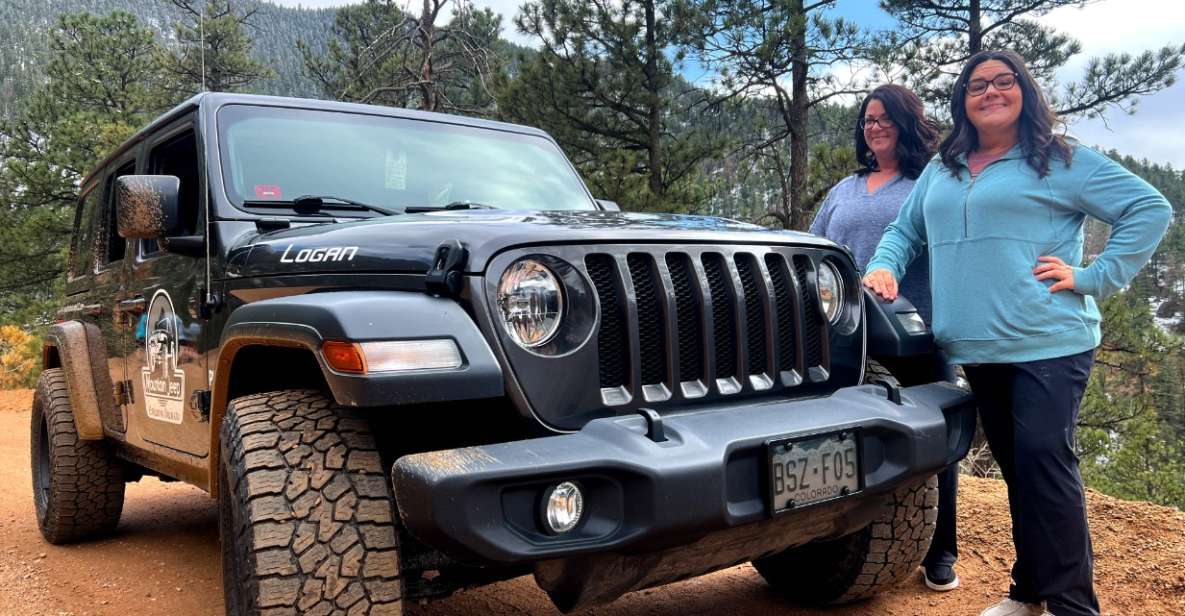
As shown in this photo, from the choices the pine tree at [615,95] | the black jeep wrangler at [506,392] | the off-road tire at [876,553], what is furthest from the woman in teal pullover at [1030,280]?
the pine tree at [615,95]

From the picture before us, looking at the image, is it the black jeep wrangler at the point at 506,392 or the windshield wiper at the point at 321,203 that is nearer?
the black jeep wrangler at the point at 506,392

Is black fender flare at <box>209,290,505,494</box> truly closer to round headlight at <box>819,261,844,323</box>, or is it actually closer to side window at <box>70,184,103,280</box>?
round headlight at <box>819,261,844,323</box>

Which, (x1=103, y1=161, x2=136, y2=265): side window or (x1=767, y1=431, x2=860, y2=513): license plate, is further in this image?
(x1=103, y1=161, x2=136, y2=265): side window

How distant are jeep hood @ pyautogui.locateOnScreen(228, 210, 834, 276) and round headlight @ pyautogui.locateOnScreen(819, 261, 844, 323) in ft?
0.36

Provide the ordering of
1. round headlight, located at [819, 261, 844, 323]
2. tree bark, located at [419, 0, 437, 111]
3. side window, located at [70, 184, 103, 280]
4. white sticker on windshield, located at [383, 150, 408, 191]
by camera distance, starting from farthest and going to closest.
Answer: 1. tree bark, located at [419, 0, 437, 111]
2. side window, located at [70, 184, 103, 280]
3. white sticker on windshield, located at [383, 150, 408, 191]
4. round headlight, located at [819, 261, 844, 323]

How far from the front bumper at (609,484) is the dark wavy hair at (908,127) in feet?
6.52

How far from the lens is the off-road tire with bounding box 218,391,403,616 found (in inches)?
77.5

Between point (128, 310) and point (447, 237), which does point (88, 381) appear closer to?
point (128, 310)

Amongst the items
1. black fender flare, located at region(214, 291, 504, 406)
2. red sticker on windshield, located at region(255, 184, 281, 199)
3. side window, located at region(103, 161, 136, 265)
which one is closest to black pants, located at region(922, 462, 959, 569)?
black fender flare, located at region(214, 291, 504, 406)

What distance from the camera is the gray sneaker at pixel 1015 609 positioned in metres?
3.14

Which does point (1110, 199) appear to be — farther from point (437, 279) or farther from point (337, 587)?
point (337, 587)

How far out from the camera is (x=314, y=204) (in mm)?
3029

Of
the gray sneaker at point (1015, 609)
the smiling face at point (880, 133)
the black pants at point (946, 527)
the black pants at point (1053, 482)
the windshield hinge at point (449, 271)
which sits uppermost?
the smiling face at point (880, 133)

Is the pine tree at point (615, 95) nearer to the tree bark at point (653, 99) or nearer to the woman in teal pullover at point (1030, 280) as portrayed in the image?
the tree bark at point (653, 99)
